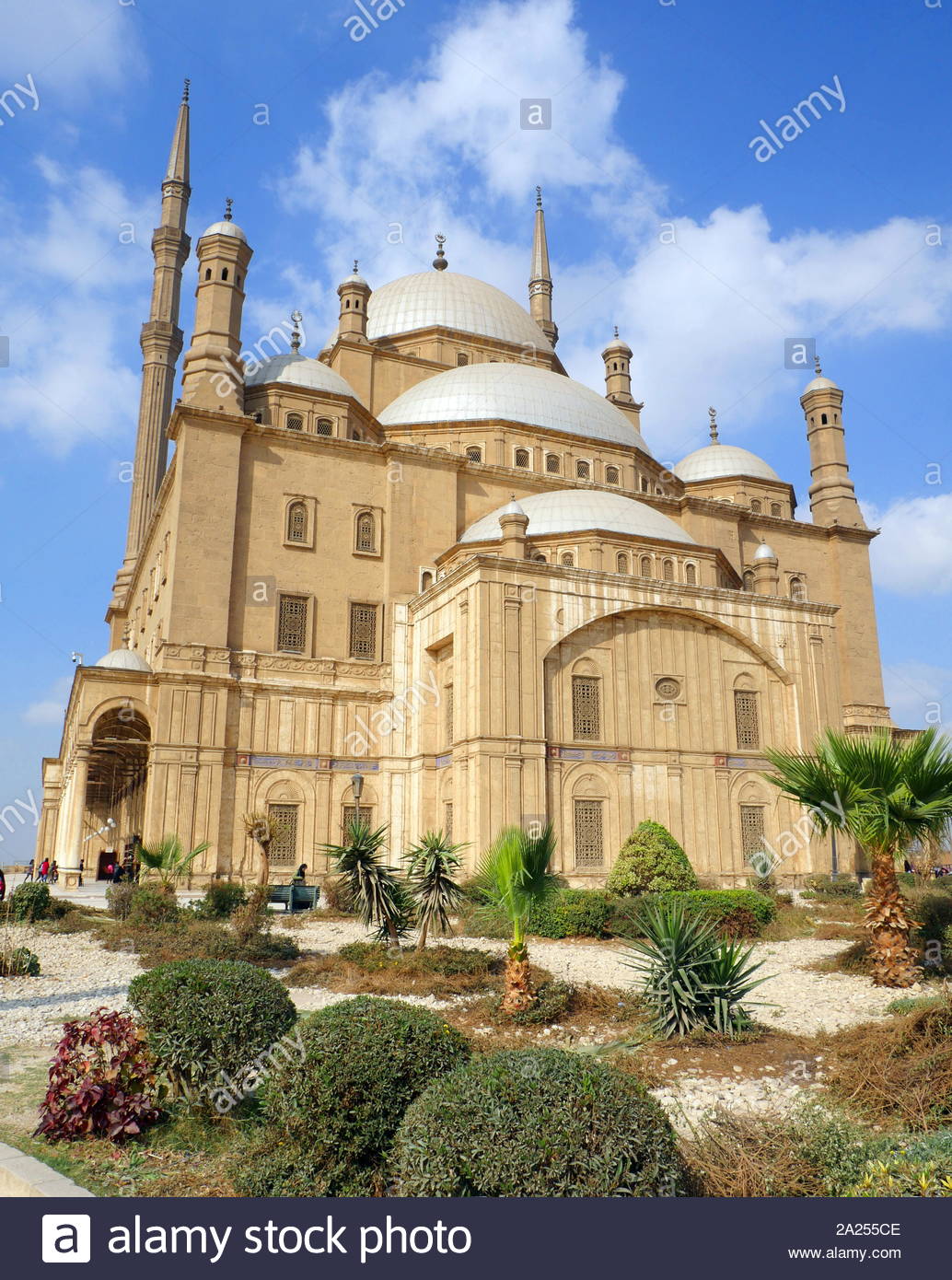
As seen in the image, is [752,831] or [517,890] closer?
[517,890]

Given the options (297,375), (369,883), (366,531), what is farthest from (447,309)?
(369,883)

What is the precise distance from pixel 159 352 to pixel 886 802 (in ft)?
127

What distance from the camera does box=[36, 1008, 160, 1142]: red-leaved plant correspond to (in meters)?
5.68

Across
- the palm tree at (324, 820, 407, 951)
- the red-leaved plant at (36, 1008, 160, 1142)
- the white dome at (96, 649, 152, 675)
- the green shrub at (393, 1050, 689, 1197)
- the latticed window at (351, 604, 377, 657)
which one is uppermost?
the latticed window at (351, 604, 377, 657)

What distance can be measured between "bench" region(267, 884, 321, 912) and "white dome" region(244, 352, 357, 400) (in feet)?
59.2

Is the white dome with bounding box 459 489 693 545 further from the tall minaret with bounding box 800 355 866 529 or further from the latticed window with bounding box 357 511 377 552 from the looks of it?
the tall minaret with bounding box 800 355 866 529

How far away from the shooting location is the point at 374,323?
41062 millimetres

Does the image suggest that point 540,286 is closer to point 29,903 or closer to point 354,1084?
point 29,903

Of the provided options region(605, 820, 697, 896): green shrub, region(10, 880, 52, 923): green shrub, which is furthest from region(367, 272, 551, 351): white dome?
region(10, 880, 52, 923): green shrub

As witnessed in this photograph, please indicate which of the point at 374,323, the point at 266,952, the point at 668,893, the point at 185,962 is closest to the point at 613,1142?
the point at 185,962

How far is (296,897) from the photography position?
19.2 metres

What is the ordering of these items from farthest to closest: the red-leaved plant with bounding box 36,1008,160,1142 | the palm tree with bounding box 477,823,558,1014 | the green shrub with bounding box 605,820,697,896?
the green shrub with bounding box 605,820,697,896 → the palm tree with bounding box 477,823,558,1014 → the red-leaved plant with bounding box 36,1008,160,1142

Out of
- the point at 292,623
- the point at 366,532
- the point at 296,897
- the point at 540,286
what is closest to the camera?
the point at 296,897

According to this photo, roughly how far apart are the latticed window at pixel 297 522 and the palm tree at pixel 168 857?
9.68 metres
